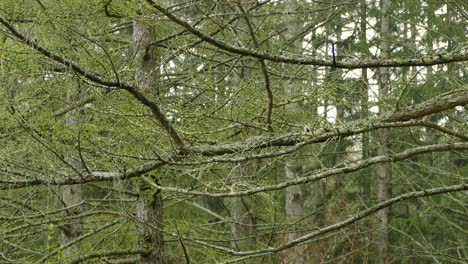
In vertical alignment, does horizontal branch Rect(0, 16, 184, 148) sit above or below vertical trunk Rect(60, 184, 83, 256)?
above

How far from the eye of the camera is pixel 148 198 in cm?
609

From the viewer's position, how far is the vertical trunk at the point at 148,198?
6043 millimetres

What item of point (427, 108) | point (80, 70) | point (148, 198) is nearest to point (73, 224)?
point (148, 198)

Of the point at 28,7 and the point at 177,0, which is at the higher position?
the point at 177,0

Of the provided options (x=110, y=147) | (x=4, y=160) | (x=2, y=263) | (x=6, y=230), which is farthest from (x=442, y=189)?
(x=2, y=263)

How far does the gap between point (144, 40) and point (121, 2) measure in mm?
2111

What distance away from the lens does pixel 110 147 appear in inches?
198

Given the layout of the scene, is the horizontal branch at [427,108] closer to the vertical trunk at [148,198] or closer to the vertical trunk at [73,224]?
the vertical trunk at [148,198]

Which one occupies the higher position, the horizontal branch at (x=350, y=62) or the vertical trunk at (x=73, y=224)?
the horizontal branch at (x=350, y=62)

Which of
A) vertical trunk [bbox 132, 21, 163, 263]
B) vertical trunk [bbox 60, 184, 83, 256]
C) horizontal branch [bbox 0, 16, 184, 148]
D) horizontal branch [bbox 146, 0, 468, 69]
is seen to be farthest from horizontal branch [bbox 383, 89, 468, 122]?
vertical trunk [bbox 60, 184, 83, 256]

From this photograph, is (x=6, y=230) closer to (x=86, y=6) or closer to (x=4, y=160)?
(x=4, y=160)

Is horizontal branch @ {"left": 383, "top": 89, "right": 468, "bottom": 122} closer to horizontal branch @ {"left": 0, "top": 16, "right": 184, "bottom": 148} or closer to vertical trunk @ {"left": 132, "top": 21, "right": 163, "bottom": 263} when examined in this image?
horizontal branch @ {"left": 0, "top": 16, "right": 184, "bottom": 148}

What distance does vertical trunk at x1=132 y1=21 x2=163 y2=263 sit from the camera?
604cm

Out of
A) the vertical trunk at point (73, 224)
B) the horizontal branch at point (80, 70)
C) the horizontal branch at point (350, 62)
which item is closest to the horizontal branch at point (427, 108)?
the horizontal branch at point (350, 62)
